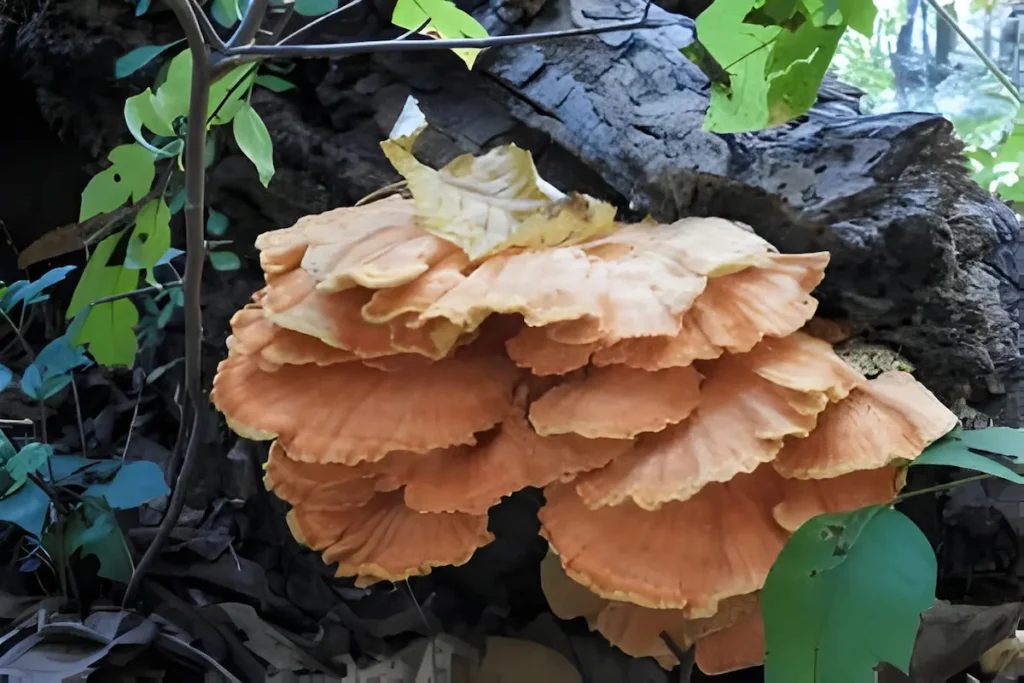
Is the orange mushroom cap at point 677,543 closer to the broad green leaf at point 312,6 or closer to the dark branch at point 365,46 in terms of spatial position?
the dark branch at point 365,46

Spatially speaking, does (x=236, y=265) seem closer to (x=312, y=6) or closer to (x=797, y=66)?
(x=312, y=6)

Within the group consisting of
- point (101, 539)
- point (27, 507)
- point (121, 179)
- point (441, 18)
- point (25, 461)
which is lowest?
point (101, 539)

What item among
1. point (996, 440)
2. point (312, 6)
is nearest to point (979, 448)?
point (996, 440)

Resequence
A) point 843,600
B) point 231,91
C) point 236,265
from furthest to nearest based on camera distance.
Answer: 1. point 236,265
2. point 231,91
3. point 843,600

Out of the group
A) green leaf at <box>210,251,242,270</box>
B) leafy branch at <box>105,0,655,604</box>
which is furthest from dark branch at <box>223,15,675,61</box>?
green leaf at <box>210,251,242,270</box>

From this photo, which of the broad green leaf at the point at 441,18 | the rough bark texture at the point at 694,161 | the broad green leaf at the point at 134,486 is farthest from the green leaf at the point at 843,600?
the broad green leaf at the point at 134,486

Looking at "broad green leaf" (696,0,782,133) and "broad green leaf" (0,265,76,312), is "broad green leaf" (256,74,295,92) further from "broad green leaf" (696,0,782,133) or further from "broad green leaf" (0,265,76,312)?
"broad green leaf" (696,0,782,133)
